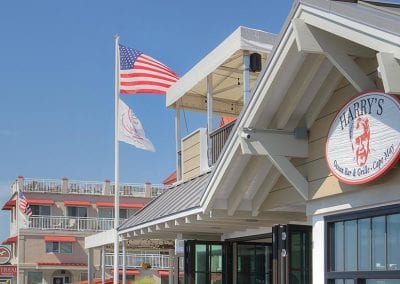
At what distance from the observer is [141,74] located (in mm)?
18438

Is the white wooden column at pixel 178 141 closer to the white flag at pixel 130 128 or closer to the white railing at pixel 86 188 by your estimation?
the white flag at pixel 130 128

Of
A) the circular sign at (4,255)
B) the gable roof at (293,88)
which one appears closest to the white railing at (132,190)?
the circular sign at (4,255)

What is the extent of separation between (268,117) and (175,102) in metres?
7.46

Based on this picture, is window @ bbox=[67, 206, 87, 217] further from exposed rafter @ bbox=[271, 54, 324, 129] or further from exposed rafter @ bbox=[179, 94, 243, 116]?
exposed rafter @ bbox=[271, 54, 324, 129]

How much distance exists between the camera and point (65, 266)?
51.7 m

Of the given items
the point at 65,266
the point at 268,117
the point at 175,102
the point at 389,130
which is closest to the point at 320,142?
the point at 268,117

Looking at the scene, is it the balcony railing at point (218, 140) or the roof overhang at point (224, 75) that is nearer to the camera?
the balcony railing at point (218, 140)

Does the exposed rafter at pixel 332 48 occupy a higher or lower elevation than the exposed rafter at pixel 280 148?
higher

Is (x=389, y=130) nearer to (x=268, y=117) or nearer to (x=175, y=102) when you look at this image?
(x=268, y=117)

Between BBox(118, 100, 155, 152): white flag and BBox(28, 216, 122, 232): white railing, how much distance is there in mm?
34545

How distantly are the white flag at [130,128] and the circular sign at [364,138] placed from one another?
426 inches

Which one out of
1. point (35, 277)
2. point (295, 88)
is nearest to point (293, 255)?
point (295, 88)

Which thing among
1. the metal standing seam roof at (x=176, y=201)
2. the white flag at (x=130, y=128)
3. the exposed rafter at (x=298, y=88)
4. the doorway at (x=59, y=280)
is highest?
the white flag at (x=130, y=128)

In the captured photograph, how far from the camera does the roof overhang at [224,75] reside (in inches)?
505
